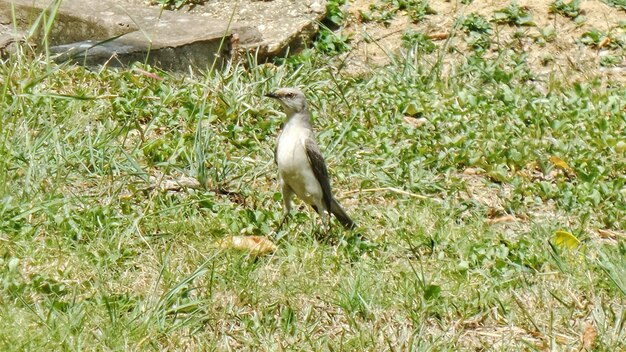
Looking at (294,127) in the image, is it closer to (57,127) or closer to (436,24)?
(57,127)

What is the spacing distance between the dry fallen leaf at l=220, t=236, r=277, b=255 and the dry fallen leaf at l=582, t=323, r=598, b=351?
1.72 meters

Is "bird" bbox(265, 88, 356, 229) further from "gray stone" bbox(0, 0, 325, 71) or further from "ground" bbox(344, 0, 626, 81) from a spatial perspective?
"ground" bbox(344, 0, 626, 81)

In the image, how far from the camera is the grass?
538 cm

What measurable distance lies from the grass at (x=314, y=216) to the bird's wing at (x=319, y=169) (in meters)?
0.20

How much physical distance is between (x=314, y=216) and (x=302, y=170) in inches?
15.5

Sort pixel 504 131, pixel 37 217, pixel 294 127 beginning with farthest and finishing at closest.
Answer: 1. pixel 504 131
2. pixel 294 127
3. pixel 37 217

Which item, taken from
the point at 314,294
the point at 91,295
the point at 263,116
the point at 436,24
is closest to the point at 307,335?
the point at 314,294

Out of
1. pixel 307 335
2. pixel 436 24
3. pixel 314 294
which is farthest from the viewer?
pixel 436 24

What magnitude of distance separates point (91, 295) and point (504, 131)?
3650mm

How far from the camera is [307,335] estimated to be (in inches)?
208

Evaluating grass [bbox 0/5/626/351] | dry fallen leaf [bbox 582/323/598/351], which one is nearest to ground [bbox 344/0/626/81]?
grass [bbox 0/5/626/351]

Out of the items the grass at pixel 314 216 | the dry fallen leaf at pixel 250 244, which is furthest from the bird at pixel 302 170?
the dry fallen leaf at pixel 250 244

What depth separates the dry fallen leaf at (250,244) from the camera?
601 cm

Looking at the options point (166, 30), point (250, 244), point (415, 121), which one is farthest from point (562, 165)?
point (166, 30)
